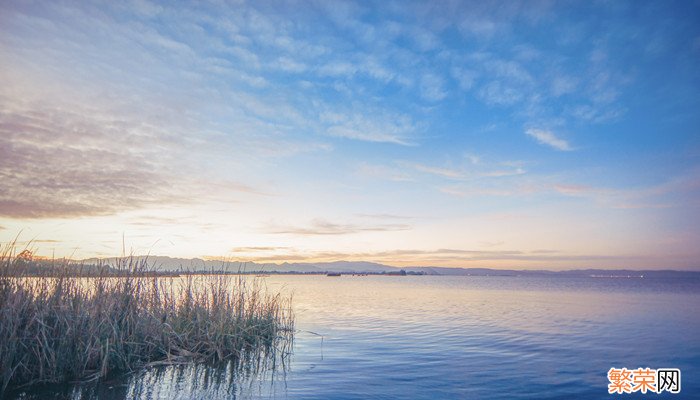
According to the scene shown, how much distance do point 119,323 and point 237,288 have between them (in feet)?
16.5

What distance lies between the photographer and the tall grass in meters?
9.43

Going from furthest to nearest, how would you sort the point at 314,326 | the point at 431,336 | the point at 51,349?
the point at 314,326 → the point at 431,336 → the point at 51,349

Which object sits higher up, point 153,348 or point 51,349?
point 51,349

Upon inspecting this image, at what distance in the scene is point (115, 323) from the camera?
10.9 metres

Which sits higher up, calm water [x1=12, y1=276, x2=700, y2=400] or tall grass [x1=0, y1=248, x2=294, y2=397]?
tall grass [x1=0, y1=248, x2=294, y2=397]

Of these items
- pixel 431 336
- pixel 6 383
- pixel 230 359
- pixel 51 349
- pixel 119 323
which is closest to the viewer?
pixel 6 383

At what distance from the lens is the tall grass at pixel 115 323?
943 cm

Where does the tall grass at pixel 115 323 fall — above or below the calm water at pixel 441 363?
above

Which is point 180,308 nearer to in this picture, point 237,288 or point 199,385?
point 237,288

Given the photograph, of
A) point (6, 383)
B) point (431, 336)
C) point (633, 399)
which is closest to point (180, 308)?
point (6, 383)

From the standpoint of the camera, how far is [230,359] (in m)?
13.5

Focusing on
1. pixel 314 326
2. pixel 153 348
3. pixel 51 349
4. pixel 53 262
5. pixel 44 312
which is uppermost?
pixel 53 262

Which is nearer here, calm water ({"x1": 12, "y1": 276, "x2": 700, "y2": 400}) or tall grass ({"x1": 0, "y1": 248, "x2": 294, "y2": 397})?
tall grass ({"x1": 0, "y1": 248, "x2": 294, "y2": 397})

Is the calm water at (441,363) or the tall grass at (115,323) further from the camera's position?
the calm water at (441,363)
